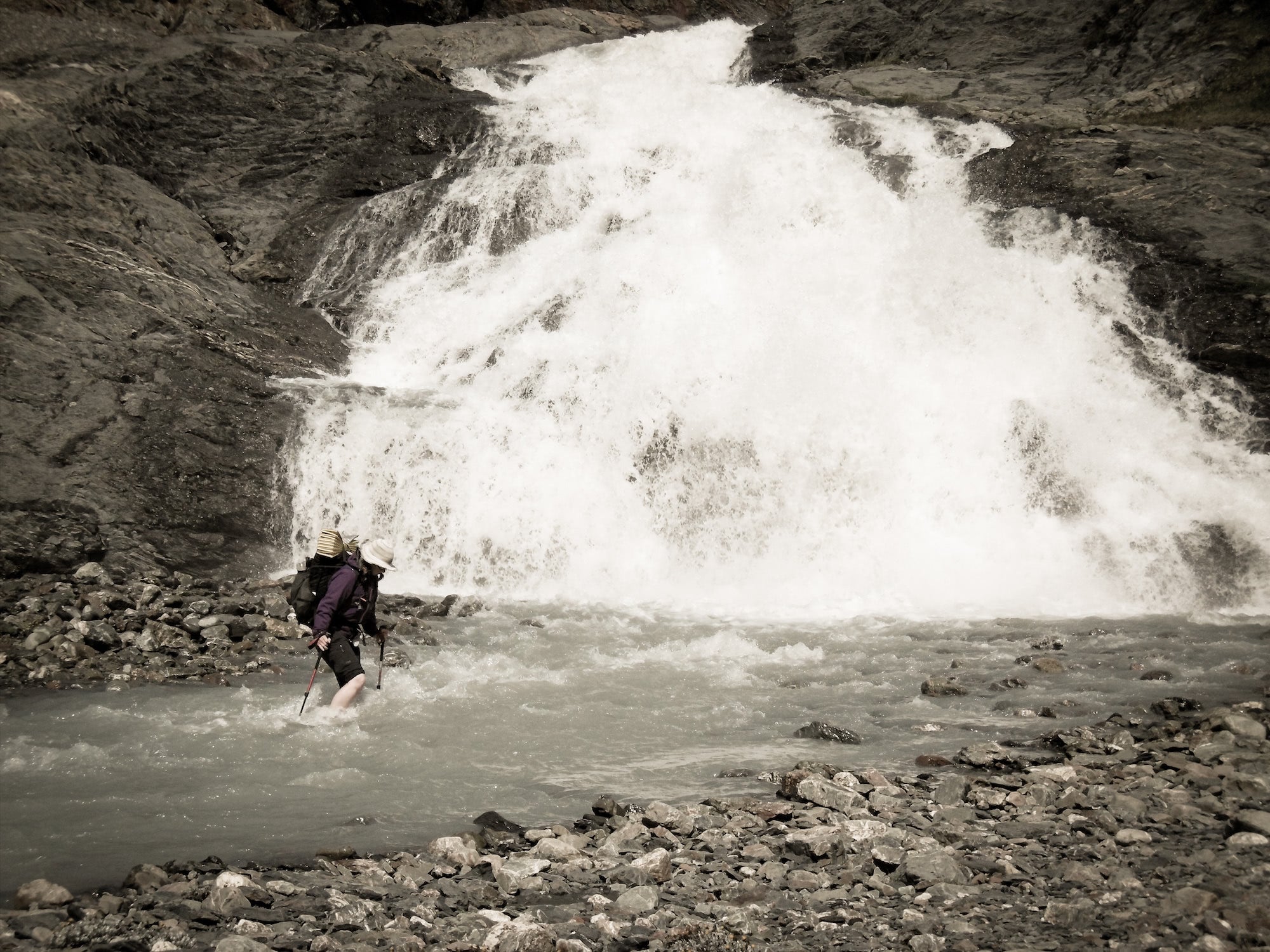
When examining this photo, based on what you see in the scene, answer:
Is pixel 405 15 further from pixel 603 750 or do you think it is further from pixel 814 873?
pixel 814 873

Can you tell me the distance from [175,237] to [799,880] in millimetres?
21776

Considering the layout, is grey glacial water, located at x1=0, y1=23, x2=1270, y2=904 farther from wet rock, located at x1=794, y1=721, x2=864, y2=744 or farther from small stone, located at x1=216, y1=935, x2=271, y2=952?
small stone, located at x1=216, y1=935, x2=271, y2=952

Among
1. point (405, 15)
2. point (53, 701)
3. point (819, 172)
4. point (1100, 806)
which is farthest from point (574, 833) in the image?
point (405, 15)

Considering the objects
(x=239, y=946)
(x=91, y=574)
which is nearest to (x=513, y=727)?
(x=239, y=946)

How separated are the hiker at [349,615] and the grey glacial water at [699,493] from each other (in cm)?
47

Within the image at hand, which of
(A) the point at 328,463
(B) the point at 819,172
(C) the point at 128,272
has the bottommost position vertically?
(A) the point at 328,463

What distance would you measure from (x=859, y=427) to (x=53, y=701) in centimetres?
1406

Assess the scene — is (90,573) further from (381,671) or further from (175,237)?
(175,237)

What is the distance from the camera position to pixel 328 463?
16.8m

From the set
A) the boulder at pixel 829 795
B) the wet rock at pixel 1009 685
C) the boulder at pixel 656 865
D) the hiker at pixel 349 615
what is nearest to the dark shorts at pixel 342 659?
the hiker at pixel 349 615

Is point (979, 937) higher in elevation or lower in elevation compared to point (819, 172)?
lower

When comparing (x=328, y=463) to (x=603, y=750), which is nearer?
(x=603, y=750)

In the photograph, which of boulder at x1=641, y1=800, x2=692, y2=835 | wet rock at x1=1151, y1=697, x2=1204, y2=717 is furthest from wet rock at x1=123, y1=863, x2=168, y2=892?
wet rock at x1=1151, y1=697, x2=1204, y2=717

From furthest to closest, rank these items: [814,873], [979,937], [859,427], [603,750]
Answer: [859,427] → [603,750] → [814,873] → [979,937]
